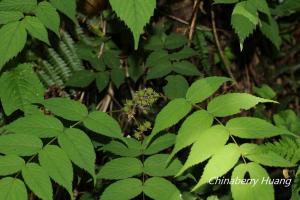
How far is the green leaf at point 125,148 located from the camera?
1799 mm

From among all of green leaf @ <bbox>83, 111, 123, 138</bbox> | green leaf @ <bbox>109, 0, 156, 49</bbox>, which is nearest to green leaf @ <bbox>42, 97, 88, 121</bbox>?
green leaf @ <bbox>83, 111, 123, 138</bbox>

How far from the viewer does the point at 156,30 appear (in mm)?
2576

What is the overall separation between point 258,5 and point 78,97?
1.19m

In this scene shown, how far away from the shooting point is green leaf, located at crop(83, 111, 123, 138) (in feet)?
5.48

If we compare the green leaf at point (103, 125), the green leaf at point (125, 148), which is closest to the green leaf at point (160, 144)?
the green leaf at point (125, 148)

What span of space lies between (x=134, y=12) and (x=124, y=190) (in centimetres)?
70

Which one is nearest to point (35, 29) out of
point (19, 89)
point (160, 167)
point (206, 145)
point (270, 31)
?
point (19, 89)

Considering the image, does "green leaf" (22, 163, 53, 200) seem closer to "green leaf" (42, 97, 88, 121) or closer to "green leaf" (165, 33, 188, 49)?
"green leaf" (42, 97, 88, 121)

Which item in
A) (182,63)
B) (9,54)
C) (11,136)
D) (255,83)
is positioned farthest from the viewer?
(255,83)

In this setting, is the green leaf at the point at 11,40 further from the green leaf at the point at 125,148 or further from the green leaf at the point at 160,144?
the green leaf at the point at 160,144

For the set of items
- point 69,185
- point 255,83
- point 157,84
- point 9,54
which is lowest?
point 255,83

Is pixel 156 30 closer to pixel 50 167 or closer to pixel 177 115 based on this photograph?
pixel 177 115

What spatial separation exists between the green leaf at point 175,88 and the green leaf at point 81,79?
0.45m

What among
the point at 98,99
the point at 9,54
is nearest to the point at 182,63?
the point at 98,99
